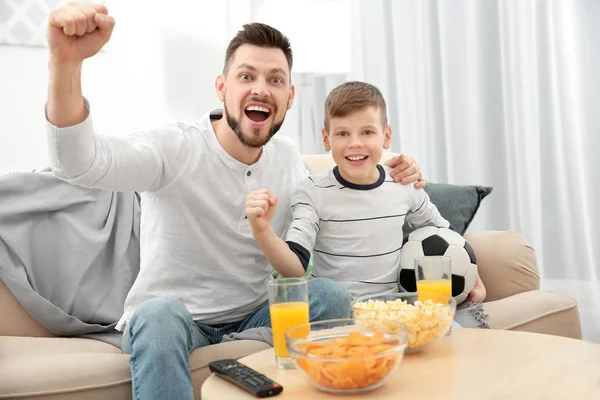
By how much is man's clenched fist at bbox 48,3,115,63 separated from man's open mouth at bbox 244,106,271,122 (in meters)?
0.55

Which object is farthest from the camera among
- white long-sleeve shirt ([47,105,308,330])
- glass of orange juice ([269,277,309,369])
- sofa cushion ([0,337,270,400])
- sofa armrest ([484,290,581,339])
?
sofa armrest ([484,290,581,339])

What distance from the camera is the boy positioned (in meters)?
1.85

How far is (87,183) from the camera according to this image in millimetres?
1452

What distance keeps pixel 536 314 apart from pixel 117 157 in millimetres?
1165

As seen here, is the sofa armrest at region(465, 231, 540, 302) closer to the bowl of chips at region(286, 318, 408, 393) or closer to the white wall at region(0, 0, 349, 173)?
the bowl of chips at region(286, 318, 408, 393)

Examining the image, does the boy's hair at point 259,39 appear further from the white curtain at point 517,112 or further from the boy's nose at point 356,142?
the white curtain at point 517,112

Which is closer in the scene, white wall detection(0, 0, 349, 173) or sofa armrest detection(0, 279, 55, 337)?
sofa armrest detection(0, 279, 55, 337)

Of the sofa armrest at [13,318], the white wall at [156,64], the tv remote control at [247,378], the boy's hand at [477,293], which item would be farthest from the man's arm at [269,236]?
the white wall at [156,64]

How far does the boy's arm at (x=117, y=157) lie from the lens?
1339 millimetres

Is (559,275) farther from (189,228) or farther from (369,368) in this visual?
(369,368)

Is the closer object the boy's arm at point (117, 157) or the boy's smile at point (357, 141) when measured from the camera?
the boy's arm at point (117, 157)

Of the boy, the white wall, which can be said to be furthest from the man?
the white wall

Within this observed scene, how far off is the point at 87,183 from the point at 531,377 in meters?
0.96

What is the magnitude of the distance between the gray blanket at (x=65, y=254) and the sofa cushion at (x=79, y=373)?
1.01 ft
